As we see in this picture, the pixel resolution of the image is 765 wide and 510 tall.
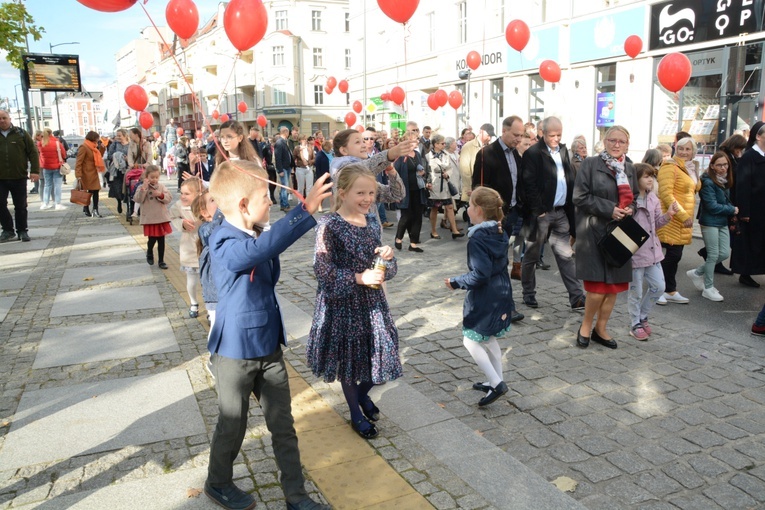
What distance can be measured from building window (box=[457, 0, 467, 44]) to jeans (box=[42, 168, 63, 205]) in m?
17.7

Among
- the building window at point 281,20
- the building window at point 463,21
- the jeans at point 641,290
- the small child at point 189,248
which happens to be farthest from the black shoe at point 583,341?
the building window at point 281,20

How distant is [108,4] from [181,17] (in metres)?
2.65

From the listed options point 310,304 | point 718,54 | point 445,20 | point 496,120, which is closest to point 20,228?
point 310,304

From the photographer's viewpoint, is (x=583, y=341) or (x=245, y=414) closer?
(x=245, y=414)

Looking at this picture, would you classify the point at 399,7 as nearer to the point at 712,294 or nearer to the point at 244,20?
the point at 244,20

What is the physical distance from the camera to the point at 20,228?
11.6 meters

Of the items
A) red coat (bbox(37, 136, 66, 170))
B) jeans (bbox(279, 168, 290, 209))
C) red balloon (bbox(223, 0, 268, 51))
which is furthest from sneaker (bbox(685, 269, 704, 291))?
red coat (bbox(37, 136, 66, 170))

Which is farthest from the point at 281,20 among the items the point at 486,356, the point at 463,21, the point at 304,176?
the point at 486,356

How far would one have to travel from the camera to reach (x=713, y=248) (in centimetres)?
721

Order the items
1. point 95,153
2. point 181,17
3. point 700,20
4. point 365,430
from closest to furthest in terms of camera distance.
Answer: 1. point 365,430
2. point 181,17
3. point 95,153
4. point 700,20

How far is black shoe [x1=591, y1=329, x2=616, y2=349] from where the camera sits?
5496 mm

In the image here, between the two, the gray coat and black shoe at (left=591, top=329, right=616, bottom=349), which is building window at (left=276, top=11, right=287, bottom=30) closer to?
the gray coat

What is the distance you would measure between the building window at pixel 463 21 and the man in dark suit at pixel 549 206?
22252 mm

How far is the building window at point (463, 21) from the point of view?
27.3 metres
